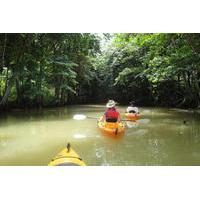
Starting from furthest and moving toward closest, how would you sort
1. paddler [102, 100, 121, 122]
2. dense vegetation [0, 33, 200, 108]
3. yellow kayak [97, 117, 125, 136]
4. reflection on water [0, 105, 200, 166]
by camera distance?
1. dense vegetation [0, 33, 200, 108]
2. paddler [102, 100, 121, 122]
3. yellow kayak [97, 117, 125, 136]
4. reflection on water [0, 105, 200, 166]

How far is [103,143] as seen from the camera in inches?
357

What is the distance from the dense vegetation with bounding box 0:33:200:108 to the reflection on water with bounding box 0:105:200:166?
10.1 feet

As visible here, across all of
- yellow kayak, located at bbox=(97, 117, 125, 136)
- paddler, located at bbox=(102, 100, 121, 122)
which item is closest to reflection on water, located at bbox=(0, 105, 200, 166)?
yellow kayak, located at bbox=(97, 117, 125, 136)

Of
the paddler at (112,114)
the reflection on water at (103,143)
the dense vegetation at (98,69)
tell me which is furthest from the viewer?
the dense vegetation at (98,69)

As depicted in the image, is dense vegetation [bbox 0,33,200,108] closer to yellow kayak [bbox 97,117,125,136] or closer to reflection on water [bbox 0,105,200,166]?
reflection on water [bbox 0,105,200,166]

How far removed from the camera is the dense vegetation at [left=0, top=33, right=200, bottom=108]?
13.4 meters

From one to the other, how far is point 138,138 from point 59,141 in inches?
90.7

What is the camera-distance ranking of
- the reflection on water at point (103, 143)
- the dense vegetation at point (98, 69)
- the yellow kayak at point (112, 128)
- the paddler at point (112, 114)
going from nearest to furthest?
the reflection on water at point (103, 143) < the yellow kayak at point (112, 128) < the paddler at point (112, 114) < the dense vegetation at point (98, 69)

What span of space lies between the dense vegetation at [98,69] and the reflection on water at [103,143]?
3092 mm

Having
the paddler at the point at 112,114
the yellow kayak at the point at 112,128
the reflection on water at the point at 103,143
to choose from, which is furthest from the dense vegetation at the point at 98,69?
the yellow kayak at the point at 112,128

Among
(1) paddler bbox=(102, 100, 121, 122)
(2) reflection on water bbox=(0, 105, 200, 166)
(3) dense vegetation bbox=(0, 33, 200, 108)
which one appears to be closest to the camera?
(2) reflection on water bbox=(0, 105, 200, 166)

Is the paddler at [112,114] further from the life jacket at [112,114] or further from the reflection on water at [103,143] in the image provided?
the reflection on water at [103,143]

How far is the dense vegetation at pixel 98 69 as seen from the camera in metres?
13.4
